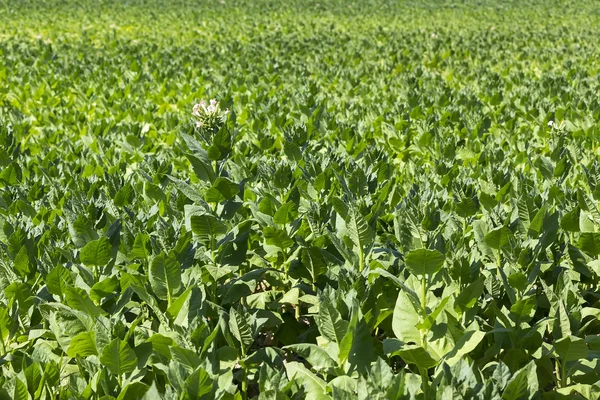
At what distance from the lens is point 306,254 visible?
9.93 feet

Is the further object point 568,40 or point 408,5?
point 408,5

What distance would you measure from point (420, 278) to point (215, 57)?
34.5ft

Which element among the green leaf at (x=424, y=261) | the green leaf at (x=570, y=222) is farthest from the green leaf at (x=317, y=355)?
the green leaf at (x=570, y=222)

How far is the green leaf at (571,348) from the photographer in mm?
2307

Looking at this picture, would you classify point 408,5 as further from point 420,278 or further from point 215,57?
point 420,278

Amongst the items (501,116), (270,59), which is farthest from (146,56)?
(501,116)

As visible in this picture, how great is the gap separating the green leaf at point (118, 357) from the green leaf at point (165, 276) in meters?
0.42

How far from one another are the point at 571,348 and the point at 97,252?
1818 millimetres

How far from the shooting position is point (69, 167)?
4793 millimetres

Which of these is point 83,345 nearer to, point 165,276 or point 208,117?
point 165,276

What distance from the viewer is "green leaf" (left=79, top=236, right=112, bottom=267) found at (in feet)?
8.72

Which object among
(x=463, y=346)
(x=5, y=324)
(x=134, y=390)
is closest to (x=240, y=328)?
(x=134, y=390)

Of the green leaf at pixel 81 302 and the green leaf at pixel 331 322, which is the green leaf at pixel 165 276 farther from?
the green leaf at pixel 331 322

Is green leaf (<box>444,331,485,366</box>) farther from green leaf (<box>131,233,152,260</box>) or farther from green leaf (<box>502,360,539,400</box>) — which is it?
green leaf (<box>131,233,152,260</box>)
